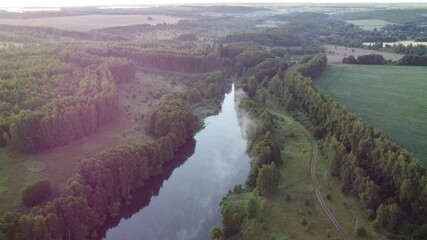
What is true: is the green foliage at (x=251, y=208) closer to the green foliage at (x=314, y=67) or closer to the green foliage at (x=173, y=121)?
the green foliage at (x=173, y=121)

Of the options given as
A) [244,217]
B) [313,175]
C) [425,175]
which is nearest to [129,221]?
[244,217]

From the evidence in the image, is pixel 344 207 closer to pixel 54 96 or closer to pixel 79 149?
pixel 79 149

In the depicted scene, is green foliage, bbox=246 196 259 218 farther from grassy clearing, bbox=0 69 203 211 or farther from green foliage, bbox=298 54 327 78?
green foliage, bbox=298 54 327 78

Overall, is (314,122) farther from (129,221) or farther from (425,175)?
(129,221)

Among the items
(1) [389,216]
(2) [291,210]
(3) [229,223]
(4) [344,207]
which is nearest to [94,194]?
(3) [229,223]

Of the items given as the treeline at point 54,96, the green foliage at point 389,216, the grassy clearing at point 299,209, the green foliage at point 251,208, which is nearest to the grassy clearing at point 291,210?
the grassy clearing at point 299,209

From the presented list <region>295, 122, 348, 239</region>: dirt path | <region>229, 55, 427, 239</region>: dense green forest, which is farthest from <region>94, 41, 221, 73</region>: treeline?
<region>229, 55, 427, 239</region>: dense green forest

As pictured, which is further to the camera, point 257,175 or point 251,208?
point 257,175
